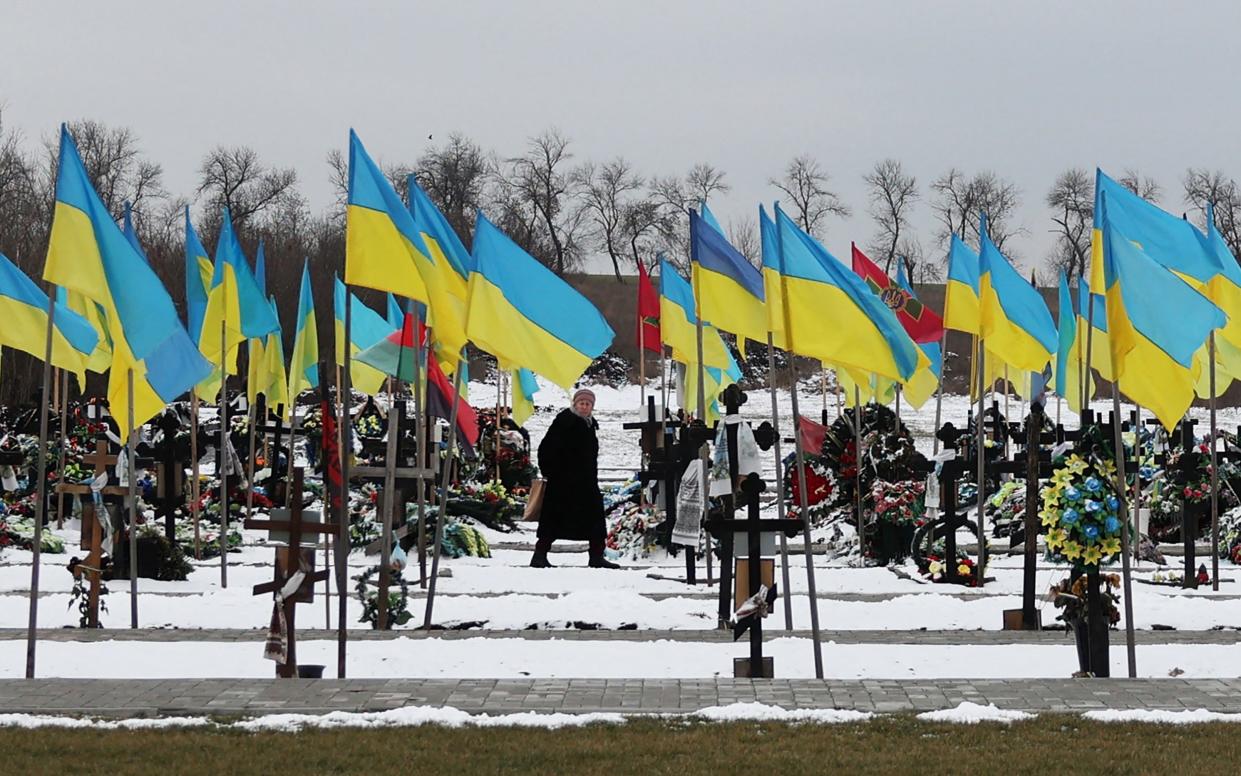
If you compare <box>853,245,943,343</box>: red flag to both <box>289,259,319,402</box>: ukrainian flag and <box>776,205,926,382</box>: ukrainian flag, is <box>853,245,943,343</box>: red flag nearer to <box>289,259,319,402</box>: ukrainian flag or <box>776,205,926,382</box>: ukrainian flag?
<box>289,259,319,402</box>: ukrainian flag

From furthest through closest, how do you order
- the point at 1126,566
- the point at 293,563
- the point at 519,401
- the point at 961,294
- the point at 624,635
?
the point at 519,401
the point at 961,294
the point at 624,635
the point at 1126,566
the point at 293,563

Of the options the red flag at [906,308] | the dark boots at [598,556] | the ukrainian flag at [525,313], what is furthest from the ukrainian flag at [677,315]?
the ukrainian flag at [525,313]

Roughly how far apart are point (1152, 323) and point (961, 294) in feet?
26.0

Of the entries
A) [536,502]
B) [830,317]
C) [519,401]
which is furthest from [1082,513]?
[519,401]

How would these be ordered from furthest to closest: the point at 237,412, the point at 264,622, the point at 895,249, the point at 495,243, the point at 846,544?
the point at 895,249, the point at 237,412, the point at 846,544, the point at 264,622, the point at 495,243

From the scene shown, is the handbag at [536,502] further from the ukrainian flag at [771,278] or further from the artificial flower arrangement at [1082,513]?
the artificial flower arrangement at [1082,513]

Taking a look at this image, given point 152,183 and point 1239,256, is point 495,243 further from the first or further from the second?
point 1239,256

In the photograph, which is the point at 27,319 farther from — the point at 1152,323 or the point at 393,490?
the point at 1152,323

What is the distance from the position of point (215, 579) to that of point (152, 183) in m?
57.4

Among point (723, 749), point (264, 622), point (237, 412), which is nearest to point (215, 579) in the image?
point (264, 622)

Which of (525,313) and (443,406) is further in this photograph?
(443,406)

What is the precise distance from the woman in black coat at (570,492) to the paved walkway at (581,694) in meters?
8.84

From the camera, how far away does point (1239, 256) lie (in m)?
78.2

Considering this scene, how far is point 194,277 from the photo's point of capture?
19453mm
